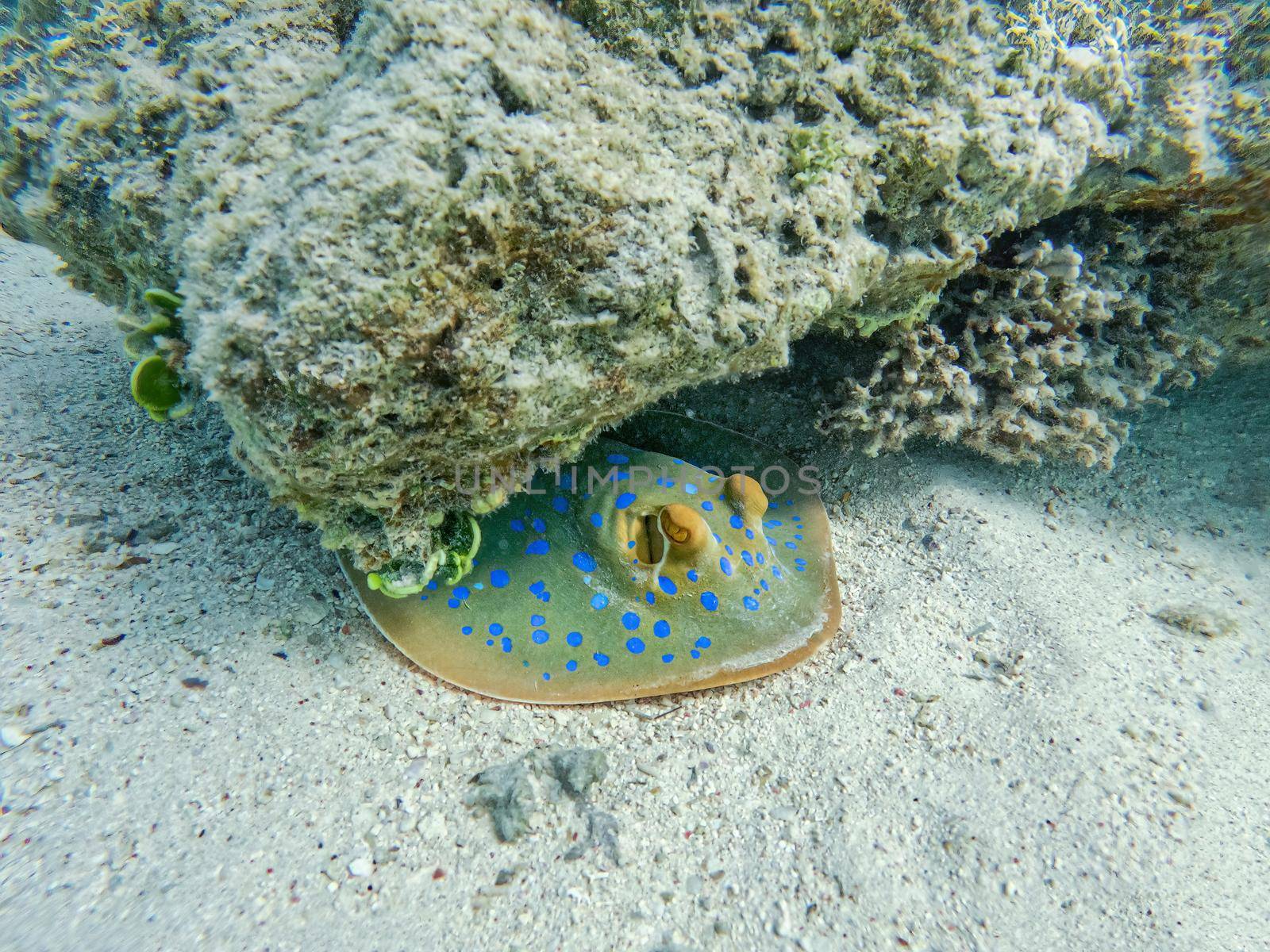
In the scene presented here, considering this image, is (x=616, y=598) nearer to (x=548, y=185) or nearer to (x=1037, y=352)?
(x=548, y=185)

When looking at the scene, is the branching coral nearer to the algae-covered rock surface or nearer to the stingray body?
the algae-covered rock surface

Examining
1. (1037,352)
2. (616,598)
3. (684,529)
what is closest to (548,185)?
(684,529)

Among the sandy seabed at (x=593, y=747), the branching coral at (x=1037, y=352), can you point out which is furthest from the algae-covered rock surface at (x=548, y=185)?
the sandy seabed at (x=593, y=747)

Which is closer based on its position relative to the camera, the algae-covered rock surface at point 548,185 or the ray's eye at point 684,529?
the algae-covered rock surface at point 548,185

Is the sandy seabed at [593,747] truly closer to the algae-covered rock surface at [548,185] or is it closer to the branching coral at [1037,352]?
the branching coral at [1037,352]

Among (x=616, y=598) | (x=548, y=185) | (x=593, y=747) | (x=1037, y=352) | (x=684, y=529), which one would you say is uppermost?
(x=548, y=185)

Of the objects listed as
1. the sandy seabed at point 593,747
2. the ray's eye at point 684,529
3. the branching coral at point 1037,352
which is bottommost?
the sandy seabed at point 593,747

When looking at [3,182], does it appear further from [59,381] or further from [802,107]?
[802,107]
